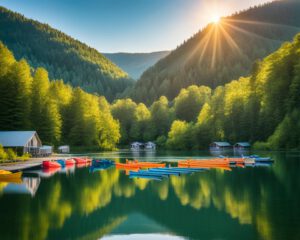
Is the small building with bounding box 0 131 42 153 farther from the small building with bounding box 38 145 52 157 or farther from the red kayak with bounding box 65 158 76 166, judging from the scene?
the red kayak with bounding box 65 158 76 166

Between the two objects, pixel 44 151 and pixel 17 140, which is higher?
pixel 17 140

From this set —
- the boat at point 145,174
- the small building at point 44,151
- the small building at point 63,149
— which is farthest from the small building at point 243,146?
the boat at point 145,174

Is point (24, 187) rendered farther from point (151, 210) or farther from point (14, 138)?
point (14, 138)

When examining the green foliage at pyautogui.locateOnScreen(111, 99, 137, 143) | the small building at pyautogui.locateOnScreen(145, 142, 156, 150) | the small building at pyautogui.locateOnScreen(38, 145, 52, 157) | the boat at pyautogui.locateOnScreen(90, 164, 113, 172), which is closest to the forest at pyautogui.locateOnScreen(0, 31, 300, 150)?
the small building at pyautogui.locateOnScreen(145, 142, 156, 150)

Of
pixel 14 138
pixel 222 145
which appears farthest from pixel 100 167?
pixel 222 145

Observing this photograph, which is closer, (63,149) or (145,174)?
(145,174)

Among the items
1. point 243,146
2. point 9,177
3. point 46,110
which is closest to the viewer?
point 9,177

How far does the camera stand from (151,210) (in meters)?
23.6

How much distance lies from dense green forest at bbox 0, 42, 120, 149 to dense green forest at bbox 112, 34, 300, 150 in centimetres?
3330

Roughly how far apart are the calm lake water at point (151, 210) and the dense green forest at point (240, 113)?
61.5m

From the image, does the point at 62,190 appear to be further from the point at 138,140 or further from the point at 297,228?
the point at 138,140

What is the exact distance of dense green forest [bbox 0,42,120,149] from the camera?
75250 mm

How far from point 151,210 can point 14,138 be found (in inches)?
1870

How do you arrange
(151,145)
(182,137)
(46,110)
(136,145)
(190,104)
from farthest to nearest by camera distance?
(190,104) < (136,145) < (151,145) < (182,137) < (46,110)
